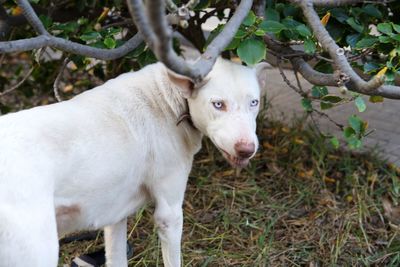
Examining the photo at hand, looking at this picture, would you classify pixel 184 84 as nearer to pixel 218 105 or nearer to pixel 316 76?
pixel 218 105

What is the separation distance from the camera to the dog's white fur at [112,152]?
2.12 metres

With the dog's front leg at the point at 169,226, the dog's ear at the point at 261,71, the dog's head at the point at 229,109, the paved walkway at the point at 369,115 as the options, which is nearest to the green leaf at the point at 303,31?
the dog's ear at the point at 261,71

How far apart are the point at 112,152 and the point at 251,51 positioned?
73 centimetres

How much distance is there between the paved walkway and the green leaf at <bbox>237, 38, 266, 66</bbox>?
7.13 ft

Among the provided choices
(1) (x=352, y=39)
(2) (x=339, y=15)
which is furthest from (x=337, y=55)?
(2) (x=339, y=15)

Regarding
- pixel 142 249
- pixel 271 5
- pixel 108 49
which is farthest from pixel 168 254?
pixel 271 5

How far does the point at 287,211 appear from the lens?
3.96 metres

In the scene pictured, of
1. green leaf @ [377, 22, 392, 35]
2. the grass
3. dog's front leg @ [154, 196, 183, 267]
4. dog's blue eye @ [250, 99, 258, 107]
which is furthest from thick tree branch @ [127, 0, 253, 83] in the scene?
the grass

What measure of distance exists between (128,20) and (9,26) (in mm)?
776

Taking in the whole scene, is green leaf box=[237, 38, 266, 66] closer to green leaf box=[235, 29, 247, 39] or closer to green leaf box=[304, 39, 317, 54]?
green leaf box=[235, 29, 247, 39]

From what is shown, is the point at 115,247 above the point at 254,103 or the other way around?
the other way around

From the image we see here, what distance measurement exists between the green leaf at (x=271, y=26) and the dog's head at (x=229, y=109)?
0.71ft

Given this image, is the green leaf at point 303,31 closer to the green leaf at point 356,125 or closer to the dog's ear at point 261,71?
the dog's ear at point 261,71

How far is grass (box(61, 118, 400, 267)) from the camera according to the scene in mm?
3500
